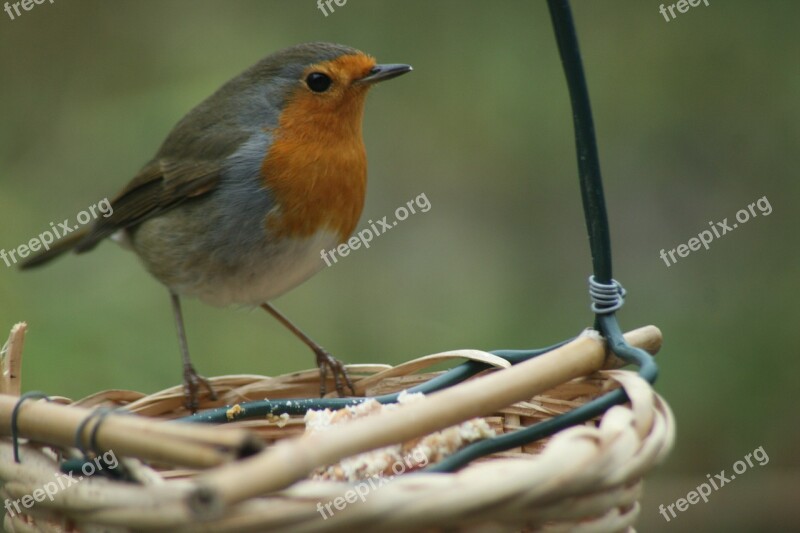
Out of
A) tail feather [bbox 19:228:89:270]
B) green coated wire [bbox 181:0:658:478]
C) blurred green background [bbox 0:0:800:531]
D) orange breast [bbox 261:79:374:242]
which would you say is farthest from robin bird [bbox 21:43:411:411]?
blurred green background [bbox 0:0:800:531]

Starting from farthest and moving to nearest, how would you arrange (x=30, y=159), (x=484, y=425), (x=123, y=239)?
(x=30, y=159), (x=123, y=239), (x=484, y=425)

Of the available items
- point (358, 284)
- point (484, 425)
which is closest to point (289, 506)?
point (484, 425)

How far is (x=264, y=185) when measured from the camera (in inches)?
107

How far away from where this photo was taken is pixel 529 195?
4934mm

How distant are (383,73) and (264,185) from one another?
0.47 meters

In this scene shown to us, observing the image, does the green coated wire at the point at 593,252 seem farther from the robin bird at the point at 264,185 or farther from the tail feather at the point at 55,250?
the tail feather at the point at 55,250

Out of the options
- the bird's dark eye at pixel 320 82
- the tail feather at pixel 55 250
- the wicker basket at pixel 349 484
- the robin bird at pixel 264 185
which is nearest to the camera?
the wicker basket at pixel 349 484

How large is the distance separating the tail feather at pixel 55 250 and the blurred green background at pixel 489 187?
1.41ft

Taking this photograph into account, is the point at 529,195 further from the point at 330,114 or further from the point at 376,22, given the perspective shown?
the point at 330,114

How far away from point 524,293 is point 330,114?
1894 millimetres

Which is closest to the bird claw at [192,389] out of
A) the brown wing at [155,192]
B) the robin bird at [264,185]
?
the robin bird at [264,185]

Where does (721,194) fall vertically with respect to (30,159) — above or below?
below

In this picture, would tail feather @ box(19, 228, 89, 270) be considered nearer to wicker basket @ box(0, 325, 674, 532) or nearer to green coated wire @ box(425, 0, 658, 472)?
wicker basket @ box(0, 325, 674, 532)

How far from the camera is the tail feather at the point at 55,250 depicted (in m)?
3.29
